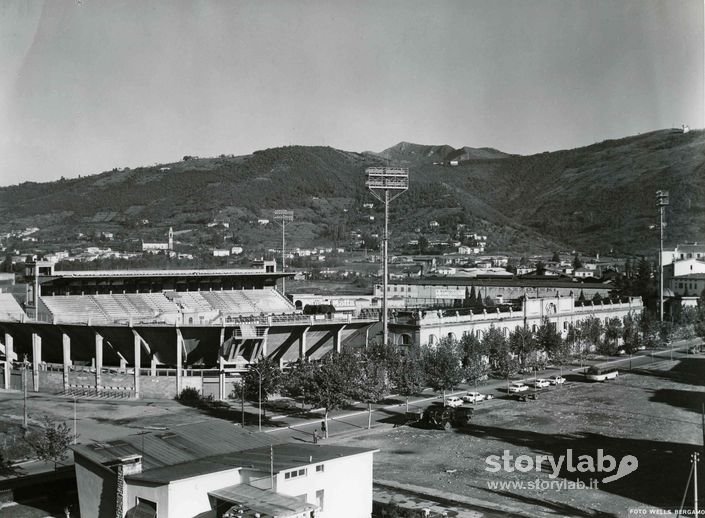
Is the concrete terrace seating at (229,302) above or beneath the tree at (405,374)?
above

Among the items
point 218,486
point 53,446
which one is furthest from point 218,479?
point 53,446

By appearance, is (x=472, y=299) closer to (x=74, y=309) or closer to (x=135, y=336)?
(x=74, y=309)

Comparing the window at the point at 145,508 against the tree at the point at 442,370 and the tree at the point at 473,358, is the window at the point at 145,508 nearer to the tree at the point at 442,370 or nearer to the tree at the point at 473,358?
the tree at the point at 442,370

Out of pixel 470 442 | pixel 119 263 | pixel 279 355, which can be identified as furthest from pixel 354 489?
pixel 119 263

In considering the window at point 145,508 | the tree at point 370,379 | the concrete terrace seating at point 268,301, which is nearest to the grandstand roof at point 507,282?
the concrete terrace seating at point 268,301

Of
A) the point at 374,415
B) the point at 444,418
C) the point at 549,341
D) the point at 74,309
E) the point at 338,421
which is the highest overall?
the point at 74,309

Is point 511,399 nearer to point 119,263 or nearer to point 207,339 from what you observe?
point 207,339
